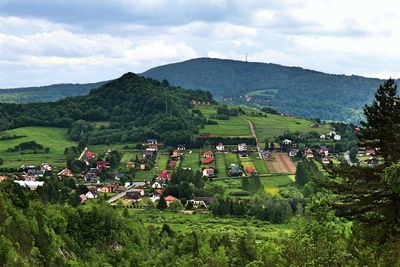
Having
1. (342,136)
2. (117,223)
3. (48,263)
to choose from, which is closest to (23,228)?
(48,263)

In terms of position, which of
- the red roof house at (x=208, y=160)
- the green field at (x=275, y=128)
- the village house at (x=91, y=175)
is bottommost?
the village house at (x=91, y=175)

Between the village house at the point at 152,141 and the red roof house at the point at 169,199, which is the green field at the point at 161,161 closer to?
the village house at the point at 152,141

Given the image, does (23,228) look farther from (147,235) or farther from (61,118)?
(61,118)

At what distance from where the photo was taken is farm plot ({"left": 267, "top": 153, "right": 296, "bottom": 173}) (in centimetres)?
14250

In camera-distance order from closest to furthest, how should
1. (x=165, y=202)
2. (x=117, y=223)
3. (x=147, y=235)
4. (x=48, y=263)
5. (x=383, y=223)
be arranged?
(x=383, y=223) < (x=48, y=263) < (x=117, y=223) < (x=147, y=235) < (x=165, y=202)

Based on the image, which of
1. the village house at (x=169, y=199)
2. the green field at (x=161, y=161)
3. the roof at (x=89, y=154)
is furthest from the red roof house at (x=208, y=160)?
the village house at (x=169, y=199)

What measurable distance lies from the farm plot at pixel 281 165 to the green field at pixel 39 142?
173 ft

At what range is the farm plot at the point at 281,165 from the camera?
468ft

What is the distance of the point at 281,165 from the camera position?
14750cm

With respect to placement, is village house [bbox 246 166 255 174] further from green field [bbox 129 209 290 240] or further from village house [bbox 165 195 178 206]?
green field [bbox 129 209 290 240]

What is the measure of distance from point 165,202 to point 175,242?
125ft

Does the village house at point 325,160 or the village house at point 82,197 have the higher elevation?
the village house at point 325,160

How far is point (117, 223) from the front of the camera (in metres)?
71.9

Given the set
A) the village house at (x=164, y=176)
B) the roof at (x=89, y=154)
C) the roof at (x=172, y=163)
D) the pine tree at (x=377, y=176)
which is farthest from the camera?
the roof at (x=89, y=154)
